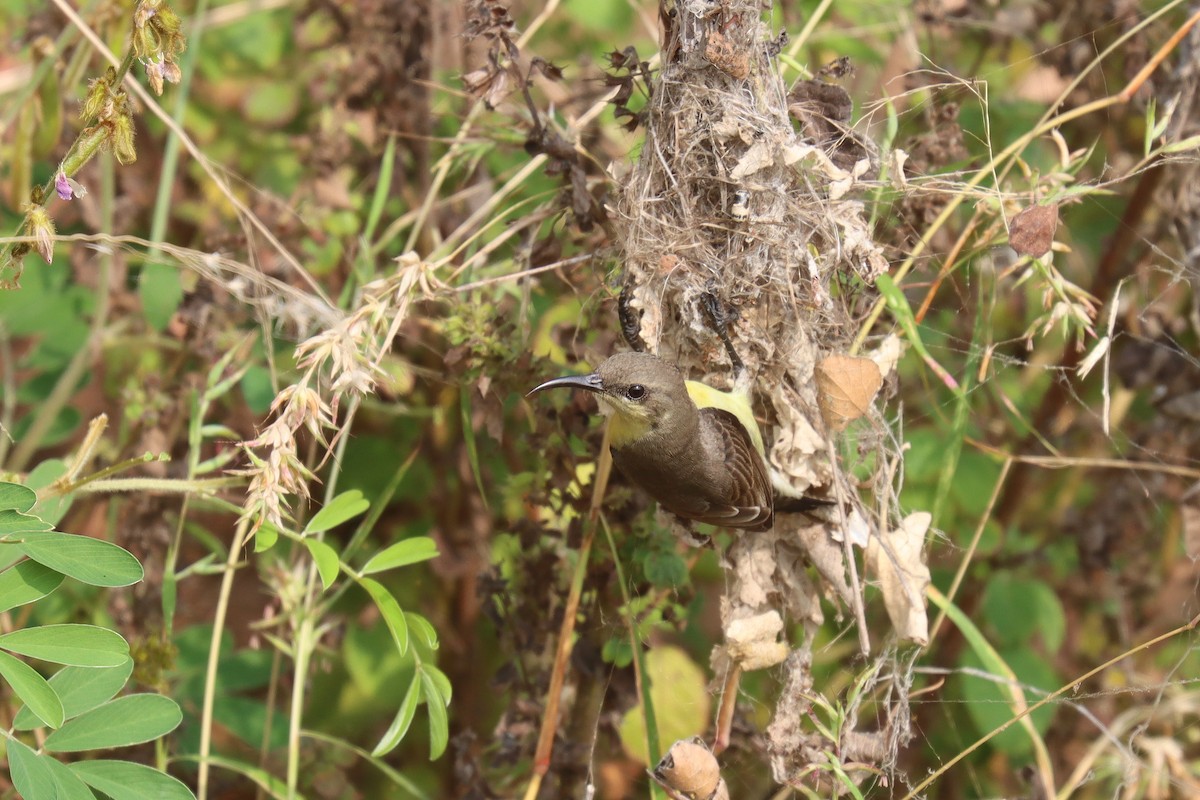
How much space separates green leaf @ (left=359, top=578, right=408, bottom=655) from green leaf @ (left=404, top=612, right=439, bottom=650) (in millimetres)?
59

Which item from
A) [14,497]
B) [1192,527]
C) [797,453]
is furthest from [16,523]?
[1192,527]

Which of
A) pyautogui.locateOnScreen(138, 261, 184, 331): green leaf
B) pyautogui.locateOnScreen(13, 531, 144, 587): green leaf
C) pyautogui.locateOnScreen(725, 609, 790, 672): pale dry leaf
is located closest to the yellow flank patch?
pyautogui.locateOnScreen(725, 609, 790, 672): pale dry leaf

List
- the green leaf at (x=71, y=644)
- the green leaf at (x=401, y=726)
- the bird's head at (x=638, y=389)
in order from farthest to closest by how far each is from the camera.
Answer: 1. the bird's head at (x=638, y=389)
2. the green leaf at (x=401, y=726)
3. the green leaf at (x=71, y=644)

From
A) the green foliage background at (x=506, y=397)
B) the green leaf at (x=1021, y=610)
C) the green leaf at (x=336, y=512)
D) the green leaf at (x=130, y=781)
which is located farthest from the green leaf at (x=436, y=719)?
the green leaf at (x=1021, y=610)

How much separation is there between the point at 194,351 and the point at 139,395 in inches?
8.2

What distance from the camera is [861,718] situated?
385 centimetres

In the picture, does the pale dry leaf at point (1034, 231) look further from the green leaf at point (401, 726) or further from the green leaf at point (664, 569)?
the green leaf at point (401, 726)

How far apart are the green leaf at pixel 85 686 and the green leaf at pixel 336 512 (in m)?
0.46

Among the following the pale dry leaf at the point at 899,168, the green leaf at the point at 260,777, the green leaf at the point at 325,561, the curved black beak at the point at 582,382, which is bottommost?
the green leaf at the point at 260,777

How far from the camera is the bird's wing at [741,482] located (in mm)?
2590

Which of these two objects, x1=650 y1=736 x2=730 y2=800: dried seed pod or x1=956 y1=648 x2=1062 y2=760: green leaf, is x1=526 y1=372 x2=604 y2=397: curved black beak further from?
x1=956 y1=648 x2=1062 y2=760: green leaf

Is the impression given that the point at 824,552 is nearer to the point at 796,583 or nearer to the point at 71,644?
the point at 796,583

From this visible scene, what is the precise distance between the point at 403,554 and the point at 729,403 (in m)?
0.87

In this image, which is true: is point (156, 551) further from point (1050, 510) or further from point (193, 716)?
point (1050, 510)
